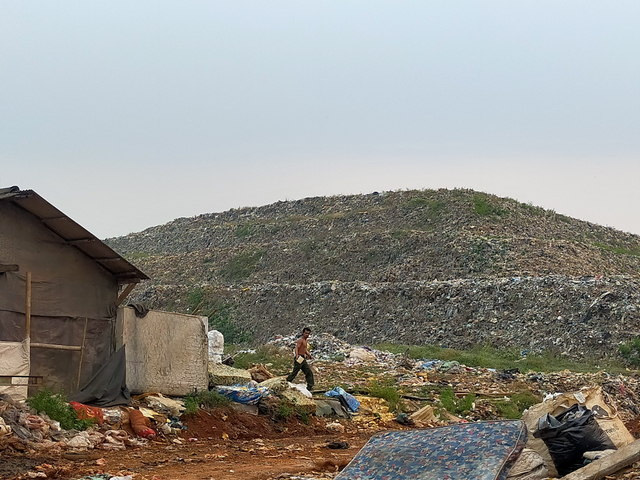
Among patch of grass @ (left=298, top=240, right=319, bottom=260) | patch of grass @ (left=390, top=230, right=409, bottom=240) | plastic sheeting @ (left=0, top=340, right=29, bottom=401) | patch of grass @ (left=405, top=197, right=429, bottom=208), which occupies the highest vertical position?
patch of grass @ (left=405, top=197, right=429, bottom=208)

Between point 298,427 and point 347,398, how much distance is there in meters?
1.63

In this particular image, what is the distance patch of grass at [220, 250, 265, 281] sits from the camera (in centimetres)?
3753

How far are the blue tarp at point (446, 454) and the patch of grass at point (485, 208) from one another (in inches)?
1231

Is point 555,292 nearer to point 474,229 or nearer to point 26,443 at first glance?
point 474,229

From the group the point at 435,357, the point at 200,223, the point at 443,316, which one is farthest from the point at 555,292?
the point at 200,223

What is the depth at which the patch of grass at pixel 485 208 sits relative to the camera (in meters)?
36.9

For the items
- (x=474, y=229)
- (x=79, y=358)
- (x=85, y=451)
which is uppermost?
(x=474, y=229)

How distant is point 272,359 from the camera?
61.2 ft

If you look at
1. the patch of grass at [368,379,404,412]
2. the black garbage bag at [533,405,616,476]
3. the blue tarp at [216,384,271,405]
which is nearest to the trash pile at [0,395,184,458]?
the blue tarp at [216,384,271,405]

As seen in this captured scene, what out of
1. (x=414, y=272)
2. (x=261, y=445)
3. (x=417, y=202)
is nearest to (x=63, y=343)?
(x=261, y=445)

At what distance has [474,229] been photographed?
3472cm

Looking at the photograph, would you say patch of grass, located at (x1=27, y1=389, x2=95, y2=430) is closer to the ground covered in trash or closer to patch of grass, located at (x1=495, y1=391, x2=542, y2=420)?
the ground covered in trash

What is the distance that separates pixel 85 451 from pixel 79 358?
2.43 m

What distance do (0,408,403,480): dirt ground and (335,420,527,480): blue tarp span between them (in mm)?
985
